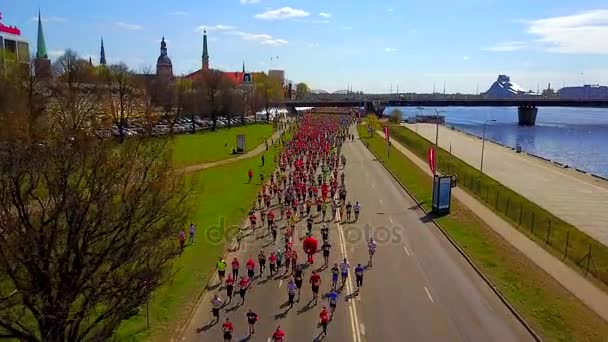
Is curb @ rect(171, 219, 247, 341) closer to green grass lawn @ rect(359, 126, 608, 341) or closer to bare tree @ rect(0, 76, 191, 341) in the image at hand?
bare tree @ rect(0, 76, 191, 341)

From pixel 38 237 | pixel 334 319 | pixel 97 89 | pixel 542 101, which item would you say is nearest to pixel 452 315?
pixel 334 319

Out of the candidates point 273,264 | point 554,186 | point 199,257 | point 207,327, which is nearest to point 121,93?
point 554,186

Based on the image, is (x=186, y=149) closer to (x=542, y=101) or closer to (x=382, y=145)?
(x=382, y=145)

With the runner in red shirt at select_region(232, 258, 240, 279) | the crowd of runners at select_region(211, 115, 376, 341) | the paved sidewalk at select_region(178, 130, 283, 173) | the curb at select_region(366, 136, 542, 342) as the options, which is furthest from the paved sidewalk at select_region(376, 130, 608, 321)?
the paved sidewalk at select_region(178, 130, 283, 173)

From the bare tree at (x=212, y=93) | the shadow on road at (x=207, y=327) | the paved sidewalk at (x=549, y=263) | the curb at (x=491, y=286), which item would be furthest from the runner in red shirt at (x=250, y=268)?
the bare tree at (x=212, y=93)

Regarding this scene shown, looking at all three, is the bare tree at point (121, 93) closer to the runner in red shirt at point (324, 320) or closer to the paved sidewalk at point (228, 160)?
the paved sidewalk at point (228, 160)

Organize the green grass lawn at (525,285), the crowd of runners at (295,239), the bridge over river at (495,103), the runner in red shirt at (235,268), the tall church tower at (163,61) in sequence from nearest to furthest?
the green grass lawn at (525,285)
the crowd of runners at (295,239)
the runner in red shirt at (235,268)
the bridge over river at (495,103)
the tall church tower at (163,61)

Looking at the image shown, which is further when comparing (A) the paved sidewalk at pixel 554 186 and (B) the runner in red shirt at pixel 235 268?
(A) the paved sidewalk at pixel 554 186
